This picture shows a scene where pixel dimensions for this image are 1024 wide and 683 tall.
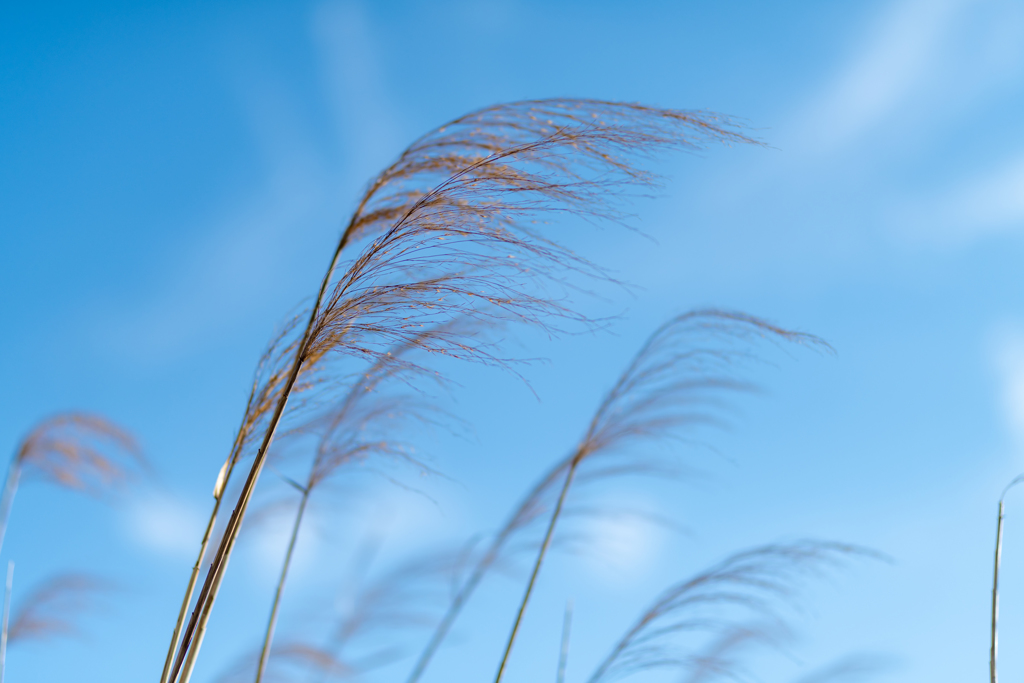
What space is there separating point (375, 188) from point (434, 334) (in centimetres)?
39

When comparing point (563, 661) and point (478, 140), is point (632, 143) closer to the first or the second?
point (478, 140)

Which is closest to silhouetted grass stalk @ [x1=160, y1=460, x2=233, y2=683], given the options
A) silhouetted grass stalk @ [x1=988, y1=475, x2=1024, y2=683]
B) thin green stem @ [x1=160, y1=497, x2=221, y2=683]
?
thin green stem @ [x1=160, y1=497, x2=221, y2=683]

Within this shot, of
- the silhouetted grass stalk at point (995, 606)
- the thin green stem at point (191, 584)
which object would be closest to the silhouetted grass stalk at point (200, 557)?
the thin green stem at point (191, 584)

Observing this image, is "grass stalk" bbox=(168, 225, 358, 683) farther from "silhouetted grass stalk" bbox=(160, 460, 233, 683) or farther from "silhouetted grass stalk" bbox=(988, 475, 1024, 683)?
"silhouetted grass stalk" bbox=(988, 475, 1024, 683)

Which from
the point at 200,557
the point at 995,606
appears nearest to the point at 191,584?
the point at 200,557

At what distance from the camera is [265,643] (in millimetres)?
2727

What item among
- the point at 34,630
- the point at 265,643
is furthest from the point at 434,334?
the point at 34,630

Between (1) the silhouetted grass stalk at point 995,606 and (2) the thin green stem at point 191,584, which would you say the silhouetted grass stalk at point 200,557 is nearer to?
(2) the thin green stem at point 191,584

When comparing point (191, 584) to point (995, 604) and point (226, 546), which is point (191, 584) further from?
point (995, 604)

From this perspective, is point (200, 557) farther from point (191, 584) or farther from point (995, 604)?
point (995, 604)

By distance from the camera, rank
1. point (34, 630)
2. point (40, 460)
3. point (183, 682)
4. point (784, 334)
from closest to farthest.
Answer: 1. point (183, 682)
2. point (784, 334)
3. point (40, 460)
4. point (34, 630)

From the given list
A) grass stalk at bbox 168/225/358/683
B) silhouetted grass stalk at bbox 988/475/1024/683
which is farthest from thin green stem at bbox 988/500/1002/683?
grass stalk at bbox 168/225/358/683

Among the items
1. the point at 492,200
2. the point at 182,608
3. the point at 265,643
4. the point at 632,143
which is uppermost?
the point at 632,143

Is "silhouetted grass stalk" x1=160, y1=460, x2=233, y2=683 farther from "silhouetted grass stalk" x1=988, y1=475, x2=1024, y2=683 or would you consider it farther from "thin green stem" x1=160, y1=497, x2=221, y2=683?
"silhouetted grass stalk" x1=988, y1=475, x2=1024, y2=683
